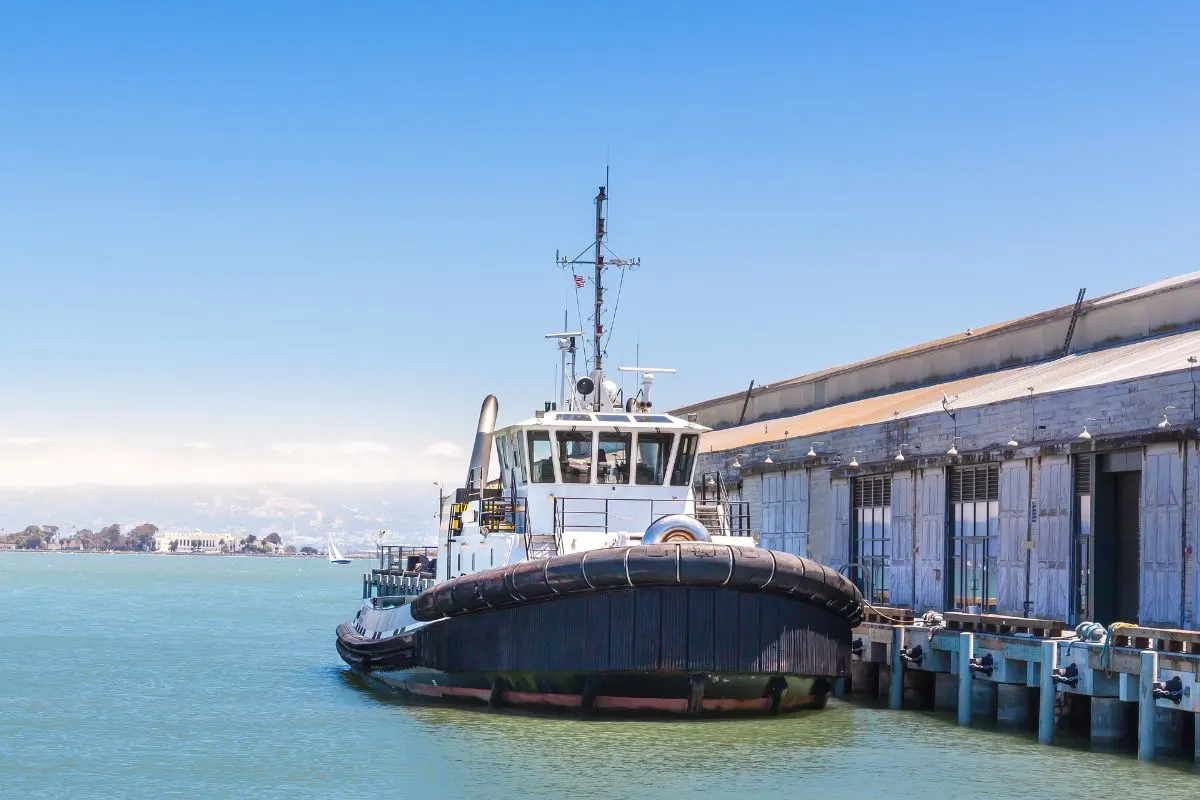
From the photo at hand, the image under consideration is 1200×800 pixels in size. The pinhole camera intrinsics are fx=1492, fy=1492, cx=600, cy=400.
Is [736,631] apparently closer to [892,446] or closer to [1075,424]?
[1075,424]

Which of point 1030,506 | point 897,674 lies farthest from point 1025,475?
point 897,674

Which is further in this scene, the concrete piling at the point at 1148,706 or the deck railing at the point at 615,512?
the deck railing at the point at 615,512

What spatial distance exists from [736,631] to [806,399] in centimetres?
2935

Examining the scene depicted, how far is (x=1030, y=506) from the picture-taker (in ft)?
87.9

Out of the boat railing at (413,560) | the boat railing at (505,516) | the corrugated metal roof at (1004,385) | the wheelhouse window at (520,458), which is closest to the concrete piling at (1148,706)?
the corrugated metal roof at (1004,385)

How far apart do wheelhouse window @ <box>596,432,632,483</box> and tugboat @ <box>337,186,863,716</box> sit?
0.02 m

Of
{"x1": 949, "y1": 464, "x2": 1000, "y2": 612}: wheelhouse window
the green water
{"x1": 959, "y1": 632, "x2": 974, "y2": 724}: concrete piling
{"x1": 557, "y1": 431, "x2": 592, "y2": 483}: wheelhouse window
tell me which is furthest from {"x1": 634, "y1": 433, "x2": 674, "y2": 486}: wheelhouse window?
{"x1": 949, "y1": 464, "x2": 1000, "y2": 612}: wheelhouse window

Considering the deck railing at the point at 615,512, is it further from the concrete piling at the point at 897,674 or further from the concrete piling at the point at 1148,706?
the concrete piling at the point at 1148,706

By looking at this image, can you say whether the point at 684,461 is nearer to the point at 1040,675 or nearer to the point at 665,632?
the point at 665,632

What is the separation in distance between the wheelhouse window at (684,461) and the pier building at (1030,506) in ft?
8.04

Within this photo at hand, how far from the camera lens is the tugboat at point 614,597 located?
21.6 metres

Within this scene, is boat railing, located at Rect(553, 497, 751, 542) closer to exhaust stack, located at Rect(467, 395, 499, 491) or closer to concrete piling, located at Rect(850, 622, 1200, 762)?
concrete piling, located at Rect(850, 622, 1200, 762)

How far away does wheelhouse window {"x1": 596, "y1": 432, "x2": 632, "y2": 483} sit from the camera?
2567 cm

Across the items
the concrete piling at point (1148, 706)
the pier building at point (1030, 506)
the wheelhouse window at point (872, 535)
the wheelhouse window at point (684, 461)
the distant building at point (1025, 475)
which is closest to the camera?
the concrete piling at point (1148, 706)
